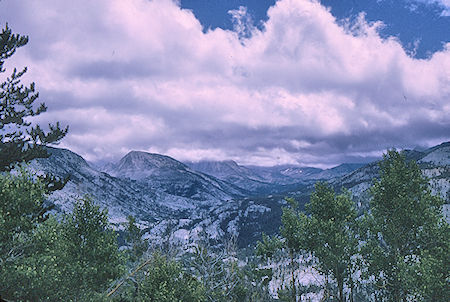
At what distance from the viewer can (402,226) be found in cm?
3241

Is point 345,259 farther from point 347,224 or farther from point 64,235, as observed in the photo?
point 64,235

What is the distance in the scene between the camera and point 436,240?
29938 millimetres

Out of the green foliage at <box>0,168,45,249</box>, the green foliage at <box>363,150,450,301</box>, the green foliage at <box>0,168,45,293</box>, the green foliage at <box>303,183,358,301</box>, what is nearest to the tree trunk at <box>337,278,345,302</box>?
the green foliage at <box>303,183,358,301</box>

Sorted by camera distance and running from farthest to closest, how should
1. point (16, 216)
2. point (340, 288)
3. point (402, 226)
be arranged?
point (340, 288) → point (402, 226) → point (16, 216)

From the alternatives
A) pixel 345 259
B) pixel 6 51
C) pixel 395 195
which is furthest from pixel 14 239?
pixel 395 195

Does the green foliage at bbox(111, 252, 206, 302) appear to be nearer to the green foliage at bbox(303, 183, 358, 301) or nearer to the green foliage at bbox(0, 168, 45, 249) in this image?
the green foliage at bbox(0, 168, 45, 249)

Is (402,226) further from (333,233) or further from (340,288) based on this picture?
(340,288)

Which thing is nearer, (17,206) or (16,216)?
(17,206)

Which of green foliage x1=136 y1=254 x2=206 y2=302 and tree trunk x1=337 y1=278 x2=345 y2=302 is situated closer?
green foliage x1=136 y1=254 x2=206 y2=302

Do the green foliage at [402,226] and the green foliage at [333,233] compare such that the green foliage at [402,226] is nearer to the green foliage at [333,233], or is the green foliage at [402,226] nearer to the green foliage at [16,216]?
the green foliage at [333,233]

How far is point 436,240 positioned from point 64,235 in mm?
38309

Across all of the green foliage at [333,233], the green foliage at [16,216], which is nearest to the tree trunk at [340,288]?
the green foliage at [333,233]

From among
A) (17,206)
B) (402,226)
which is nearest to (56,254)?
(17,206)

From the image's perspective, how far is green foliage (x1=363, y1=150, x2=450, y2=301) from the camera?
29562 millimetres
